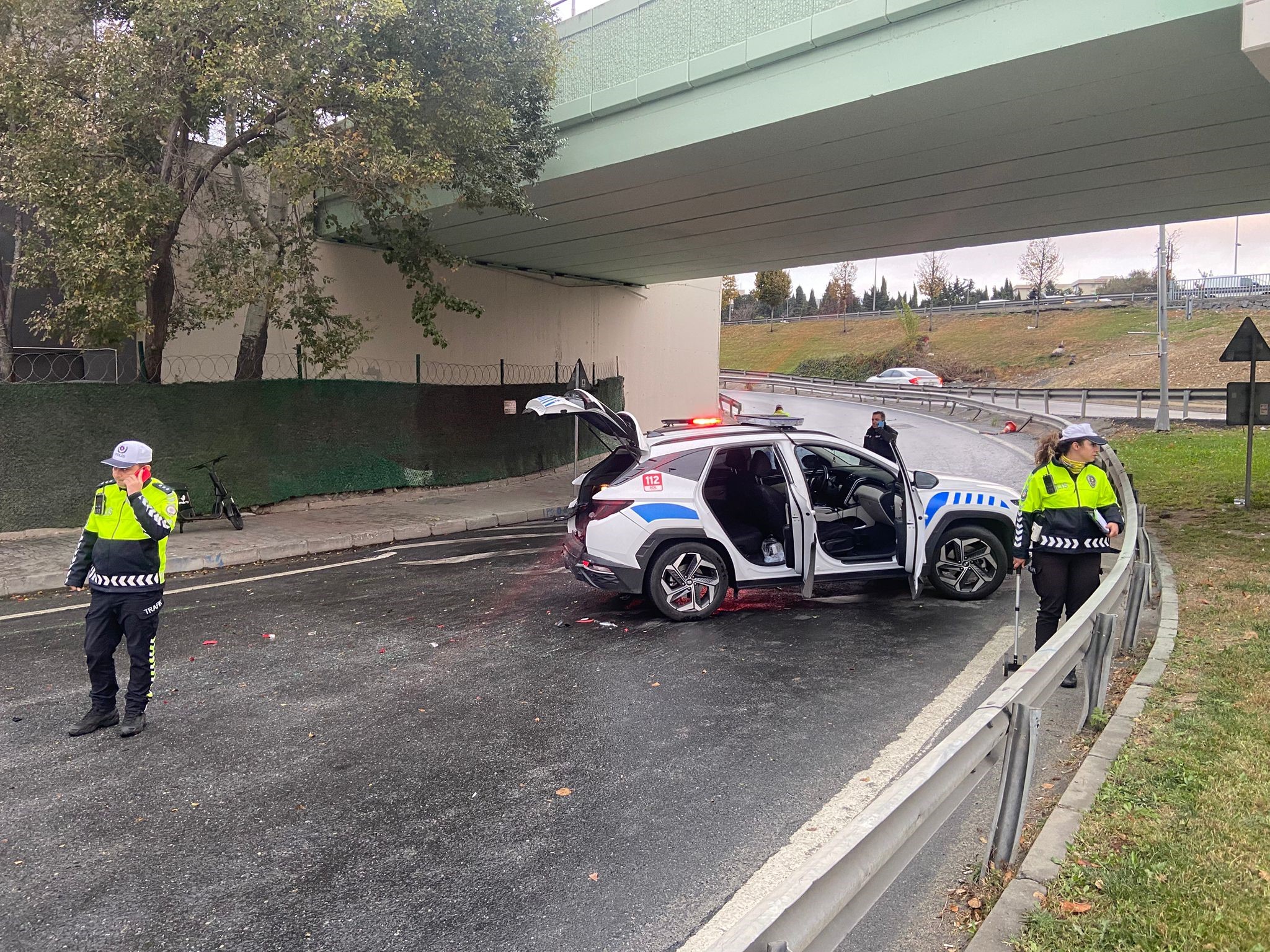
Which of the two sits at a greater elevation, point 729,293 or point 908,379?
point 729,293

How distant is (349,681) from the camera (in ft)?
20.0

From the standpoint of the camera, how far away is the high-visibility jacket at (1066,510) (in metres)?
5.65

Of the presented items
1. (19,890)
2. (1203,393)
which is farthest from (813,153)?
(1203,393)

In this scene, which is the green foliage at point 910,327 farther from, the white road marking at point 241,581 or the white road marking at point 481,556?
the white road marking at point 241,581

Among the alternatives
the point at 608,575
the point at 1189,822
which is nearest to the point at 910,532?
the point at 608,575

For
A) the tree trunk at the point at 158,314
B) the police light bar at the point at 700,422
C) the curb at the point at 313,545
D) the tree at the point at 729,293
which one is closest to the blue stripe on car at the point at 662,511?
the police light bar at the point at 700,422

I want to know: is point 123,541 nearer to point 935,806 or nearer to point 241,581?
point 935,806

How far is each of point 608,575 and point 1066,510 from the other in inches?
137

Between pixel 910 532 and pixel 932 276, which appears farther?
pixel 932 276

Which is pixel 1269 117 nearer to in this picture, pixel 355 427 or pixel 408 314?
pixel 355 427

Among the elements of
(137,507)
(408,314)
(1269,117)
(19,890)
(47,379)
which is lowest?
(19,890)

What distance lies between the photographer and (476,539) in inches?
504

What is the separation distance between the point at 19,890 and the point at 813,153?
441 inches

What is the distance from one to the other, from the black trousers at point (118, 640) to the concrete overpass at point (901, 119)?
8.41 meters
